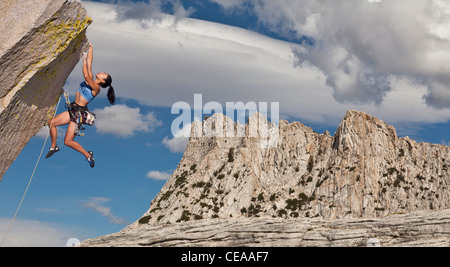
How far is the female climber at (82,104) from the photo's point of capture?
12.8 metres

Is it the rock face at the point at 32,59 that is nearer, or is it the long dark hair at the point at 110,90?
the rock face at the point at 32,59

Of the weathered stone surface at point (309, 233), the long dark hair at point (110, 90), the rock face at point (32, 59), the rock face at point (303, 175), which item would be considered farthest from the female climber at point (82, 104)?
the rock face at point (303, 175)

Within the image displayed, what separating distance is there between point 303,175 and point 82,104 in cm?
13874

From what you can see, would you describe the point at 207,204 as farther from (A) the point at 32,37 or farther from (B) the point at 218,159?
(A) the point at 32,37

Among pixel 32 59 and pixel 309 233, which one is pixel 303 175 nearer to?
pixel 309 233

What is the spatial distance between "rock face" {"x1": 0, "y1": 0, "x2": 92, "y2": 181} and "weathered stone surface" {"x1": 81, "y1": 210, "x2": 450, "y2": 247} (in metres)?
40.6

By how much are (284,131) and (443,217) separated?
377ft

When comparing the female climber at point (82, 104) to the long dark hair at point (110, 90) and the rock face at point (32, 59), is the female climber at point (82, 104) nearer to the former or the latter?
the long dark hair at point (110, 90)

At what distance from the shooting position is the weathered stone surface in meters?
46.4

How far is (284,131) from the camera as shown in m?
162

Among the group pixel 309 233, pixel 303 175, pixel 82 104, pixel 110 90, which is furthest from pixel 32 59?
pixel 303 175

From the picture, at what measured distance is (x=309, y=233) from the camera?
5331cm

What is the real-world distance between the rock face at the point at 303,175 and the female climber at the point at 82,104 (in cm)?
10889
